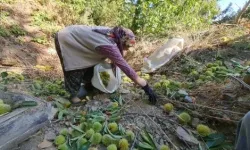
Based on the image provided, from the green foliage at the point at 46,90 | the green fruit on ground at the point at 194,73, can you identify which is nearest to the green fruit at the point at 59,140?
the green foliage at the point at 46,90

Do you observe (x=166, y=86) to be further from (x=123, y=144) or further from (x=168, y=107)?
(x=123, y=144)

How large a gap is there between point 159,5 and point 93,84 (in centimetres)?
493

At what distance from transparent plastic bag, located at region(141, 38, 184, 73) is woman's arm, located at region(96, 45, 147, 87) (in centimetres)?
157

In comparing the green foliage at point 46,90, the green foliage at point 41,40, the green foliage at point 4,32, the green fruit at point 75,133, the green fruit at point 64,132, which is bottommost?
the green fruit at point 75,133

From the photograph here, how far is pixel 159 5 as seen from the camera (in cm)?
734

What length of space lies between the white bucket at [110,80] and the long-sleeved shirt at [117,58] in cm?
31

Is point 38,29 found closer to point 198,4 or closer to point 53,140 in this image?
point 198,4

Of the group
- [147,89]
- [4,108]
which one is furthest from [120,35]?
[4,108]

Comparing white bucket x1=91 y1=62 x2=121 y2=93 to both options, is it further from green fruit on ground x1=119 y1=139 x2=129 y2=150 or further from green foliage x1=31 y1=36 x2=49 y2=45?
green foliage x1=31 y1=36 x2=49 y2=45

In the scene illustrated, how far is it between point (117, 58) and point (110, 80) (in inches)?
20.1

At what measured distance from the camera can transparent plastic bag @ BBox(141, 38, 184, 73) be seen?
422 cm

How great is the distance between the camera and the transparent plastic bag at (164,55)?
422cm

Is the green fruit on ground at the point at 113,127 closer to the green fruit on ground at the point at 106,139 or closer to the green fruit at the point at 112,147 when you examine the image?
the green fruit on ground at the point at 106,139

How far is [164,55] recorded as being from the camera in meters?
4.27
